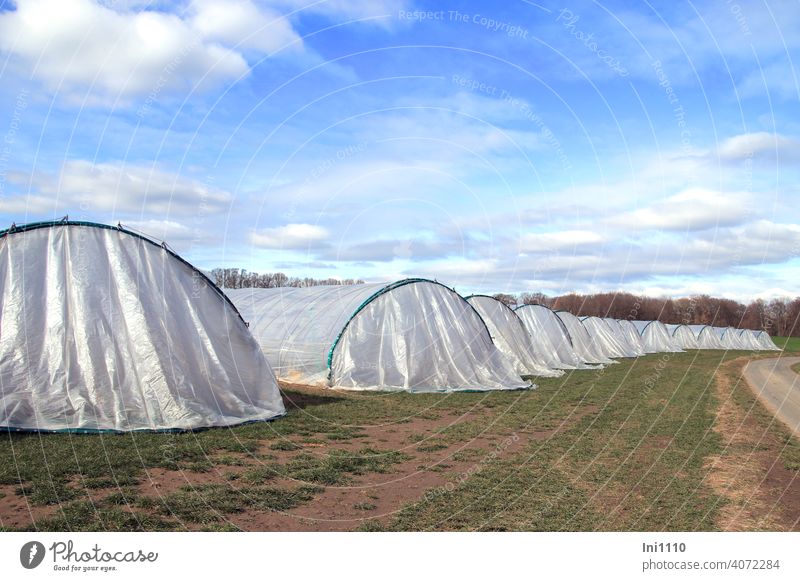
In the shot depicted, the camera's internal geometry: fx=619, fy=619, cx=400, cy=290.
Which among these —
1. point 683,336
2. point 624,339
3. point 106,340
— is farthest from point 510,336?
point 683,336

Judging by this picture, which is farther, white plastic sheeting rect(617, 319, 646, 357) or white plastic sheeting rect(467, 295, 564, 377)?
white plastic sheeting rect(617, 319, 646, 357)

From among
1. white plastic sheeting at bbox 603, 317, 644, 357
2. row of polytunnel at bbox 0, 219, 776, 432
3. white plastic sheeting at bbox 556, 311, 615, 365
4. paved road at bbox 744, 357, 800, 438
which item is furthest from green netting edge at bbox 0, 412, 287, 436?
white plastic sheeting at bbox 603, 317, 644, 357

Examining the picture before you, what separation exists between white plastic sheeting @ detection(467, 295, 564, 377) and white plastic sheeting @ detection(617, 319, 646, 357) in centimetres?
2847

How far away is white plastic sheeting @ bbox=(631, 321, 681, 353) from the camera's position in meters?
69.2

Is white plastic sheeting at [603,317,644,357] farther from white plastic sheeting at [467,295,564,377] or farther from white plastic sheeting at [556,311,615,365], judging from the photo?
white plastic sheeting at [467,295,564,377]

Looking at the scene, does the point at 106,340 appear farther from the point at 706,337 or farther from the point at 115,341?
the point at 706,337

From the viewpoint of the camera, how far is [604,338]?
Result: 54.3 m

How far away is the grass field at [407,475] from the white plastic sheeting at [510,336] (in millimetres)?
14716

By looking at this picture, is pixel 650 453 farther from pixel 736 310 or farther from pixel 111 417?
pixel 736 310

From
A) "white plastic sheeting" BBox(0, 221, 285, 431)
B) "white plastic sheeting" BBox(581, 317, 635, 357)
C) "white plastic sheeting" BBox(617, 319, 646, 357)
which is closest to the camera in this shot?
"white plastic sheeting" BBox(0, 221, 285, 431)

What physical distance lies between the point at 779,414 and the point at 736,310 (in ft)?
322

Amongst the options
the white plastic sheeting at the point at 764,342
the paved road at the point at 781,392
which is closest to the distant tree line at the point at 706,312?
the white plastic sheeting at the point at 764,342

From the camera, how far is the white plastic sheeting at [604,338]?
53.1 metres

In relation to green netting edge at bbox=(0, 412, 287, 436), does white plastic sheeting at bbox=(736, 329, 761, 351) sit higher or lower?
lower
